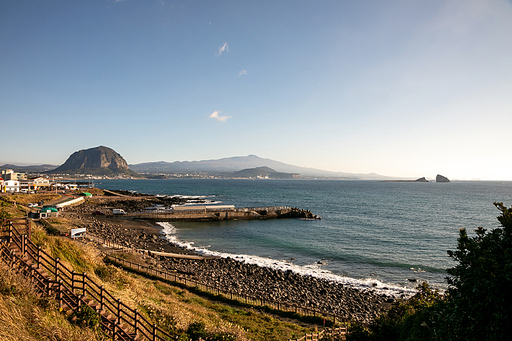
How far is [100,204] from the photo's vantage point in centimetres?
7631

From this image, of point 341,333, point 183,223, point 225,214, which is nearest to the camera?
point 341,333

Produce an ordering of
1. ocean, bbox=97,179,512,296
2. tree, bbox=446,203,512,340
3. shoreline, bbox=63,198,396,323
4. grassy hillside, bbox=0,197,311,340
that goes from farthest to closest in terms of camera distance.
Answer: ocean, bbox=97,179,512,296
shoreline, bbox=63,198,396,323
grassy hillside, bbox=0,197,311,340
tree, bbox=446,203,512,340

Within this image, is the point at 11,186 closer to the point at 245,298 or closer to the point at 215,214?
the point at 215,214

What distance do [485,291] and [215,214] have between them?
58.8 metres

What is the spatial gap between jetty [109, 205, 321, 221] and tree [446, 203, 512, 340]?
2219 inches

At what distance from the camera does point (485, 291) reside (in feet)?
21.9

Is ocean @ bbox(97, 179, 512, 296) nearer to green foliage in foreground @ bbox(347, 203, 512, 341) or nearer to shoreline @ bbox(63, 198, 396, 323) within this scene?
shoreline @ bbox(63, 198, 396, 323)

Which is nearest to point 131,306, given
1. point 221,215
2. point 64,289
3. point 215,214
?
point 64,289

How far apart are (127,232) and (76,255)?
30357mm

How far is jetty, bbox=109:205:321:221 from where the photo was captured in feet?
196

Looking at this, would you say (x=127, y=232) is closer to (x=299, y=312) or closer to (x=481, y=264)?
(x=299, y=312)

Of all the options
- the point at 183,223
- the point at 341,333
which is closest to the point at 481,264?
the point at 341,333

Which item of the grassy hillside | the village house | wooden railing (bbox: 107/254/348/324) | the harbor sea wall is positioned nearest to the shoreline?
wooden railing (bbox: 107/254/348/324)

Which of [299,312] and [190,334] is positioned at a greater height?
[190,334]
